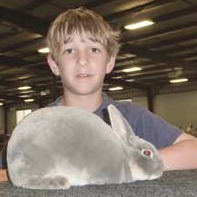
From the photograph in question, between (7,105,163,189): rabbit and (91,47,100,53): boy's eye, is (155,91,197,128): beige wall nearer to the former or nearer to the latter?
(91,47,100,53): boy's eye

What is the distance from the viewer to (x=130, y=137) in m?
0.48

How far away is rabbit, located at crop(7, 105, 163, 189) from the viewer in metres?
0.44

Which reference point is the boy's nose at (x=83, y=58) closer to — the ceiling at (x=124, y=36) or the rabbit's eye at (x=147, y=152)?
the rabbit's eye at (x=147, y=152)

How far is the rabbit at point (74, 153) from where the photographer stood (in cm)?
44

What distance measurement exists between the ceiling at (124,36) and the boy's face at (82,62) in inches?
181

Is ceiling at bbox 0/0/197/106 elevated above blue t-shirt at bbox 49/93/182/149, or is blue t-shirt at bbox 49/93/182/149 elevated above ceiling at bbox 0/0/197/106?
ceiling at bbox 0/0/197/106

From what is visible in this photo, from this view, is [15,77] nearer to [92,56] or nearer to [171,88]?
[171,88]

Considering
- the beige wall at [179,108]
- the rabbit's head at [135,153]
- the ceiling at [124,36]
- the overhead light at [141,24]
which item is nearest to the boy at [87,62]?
the rabbit's head at [135,153]

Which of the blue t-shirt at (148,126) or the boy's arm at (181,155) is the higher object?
the blue t-shirt at (148,126)

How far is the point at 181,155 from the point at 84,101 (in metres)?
0.28

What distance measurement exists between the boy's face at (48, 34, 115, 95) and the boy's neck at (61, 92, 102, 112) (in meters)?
0.07

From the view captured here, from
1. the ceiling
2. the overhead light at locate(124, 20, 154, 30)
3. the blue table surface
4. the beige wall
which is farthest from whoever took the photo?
the beige wall

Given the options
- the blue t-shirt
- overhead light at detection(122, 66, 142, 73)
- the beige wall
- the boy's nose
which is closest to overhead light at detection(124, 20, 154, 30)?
overhead light at detection(122, 66, 142, 73)

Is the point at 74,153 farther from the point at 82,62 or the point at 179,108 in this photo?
the point at 179,108
